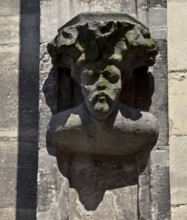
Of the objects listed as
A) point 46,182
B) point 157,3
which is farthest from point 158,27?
point 46,182

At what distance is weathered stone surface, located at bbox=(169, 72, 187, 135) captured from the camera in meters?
4.74

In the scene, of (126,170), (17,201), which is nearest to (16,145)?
(17,201)

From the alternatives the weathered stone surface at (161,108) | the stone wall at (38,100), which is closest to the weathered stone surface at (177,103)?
the stone wall at (38,100)

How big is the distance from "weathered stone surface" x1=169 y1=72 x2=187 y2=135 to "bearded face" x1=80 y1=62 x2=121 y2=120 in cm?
58

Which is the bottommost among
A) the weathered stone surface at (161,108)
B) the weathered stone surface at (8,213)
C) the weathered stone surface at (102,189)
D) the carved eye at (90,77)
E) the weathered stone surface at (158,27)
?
the weathered stone surface at (8,213)

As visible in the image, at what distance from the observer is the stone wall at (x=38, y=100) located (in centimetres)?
434

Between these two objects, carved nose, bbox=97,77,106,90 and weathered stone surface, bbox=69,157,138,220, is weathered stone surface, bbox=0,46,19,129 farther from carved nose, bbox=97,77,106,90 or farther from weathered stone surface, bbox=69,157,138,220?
carved nose, bbox=97,77,106,90

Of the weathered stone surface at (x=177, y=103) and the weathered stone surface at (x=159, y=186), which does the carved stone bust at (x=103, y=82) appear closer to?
the weathered stone surface at (x=159, y=186)

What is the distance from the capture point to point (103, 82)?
13.8ft

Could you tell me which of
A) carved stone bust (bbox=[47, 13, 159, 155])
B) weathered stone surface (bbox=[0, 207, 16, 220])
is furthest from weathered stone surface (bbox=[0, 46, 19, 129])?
carved stone bust (bbox=[47, 13, 159, 155])

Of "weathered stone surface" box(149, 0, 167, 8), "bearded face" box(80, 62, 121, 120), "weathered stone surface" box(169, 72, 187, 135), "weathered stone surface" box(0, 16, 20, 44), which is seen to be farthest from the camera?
"weathered stone surface" box(0, 16, 20, 44)

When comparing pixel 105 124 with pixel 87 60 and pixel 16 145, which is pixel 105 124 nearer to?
pixel 87 60

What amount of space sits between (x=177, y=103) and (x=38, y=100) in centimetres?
54

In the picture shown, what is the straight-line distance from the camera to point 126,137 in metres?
4.26
